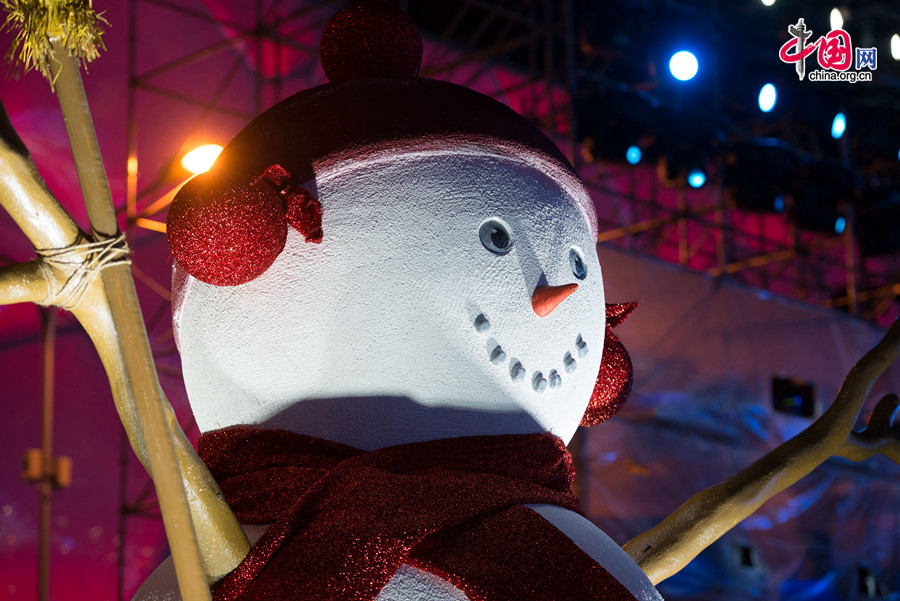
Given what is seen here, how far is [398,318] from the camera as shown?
4.91 ft

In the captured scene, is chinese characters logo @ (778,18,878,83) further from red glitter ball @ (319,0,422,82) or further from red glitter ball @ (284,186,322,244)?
red glitter ball @ (284,186,322,244)

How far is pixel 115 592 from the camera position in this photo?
514cm

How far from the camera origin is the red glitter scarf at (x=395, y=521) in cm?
133

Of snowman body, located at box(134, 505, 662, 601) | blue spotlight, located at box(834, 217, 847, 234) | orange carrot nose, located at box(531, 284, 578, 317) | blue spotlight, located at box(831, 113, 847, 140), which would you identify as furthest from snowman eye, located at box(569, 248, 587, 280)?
blue spotlight, located at box(834, 217, 847, 234)

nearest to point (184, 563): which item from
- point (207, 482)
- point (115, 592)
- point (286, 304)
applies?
point (207, 482)

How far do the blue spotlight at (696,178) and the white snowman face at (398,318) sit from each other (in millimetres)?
5310

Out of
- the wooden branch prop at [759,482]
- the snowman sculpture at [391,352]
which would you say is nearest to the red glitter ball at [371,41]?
the snowman sculpture at [391,352]

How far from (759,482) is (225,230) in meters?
1.08

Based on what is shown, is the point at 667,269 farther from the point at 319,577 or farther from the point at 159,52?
the point at 319,577

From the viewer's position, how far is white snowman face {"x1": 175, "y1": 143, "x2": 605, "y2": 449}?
4.91 feet

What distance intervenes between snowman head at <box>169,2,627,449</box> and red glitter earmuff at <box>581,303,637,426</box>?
0.28 m

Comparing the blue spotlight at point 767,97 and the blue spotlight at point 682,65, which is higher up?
the blue spotlight at point 682,65

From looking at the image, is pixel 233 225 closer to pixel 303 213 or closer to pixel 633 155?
pixel 303 213

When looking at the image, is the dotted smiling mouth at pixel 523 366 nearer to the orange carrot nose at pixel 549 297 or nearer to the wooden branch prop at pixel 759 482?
the orange carrot nose at pixel 549 297
